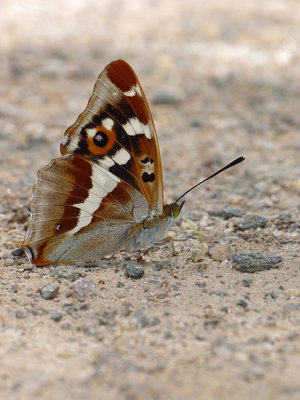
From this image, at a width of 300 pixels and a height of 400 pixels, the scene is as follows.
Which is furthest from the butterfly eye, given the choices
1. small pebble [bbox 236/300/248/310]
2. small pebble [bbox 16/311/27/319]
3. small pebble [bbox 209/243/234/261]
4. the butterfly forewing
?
small pebble [bbox 16/311/27/319]

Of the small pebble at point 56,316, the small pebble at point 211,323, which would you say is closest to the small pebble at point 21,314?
the small pebble at point 56,316

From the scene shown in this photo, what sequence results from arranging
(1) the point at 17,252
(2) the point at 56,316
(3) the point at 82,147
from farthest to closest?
(1) the point at 17,252 → (3) the point at 82,147 → (2) the point at 56,316

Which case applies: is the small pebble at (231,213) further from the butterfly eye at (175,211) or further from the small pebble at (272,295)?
the small pebble at (272,295)

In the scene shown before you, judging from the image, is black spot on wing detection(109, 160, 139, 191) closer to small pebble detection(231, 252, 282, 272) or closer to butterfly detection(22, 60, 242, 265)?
butterfly detection(22, 60, 242, 265)

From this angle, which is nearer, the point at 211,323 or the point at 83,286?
the point at 211,323

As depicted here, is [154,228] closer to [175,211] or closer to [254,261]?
[175,211]

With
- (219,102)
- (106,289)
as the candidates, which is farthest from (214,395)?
(219,102)

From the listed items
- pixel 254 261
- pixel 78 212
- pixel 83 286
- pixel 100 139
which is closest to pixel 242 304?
pixel 254 261
